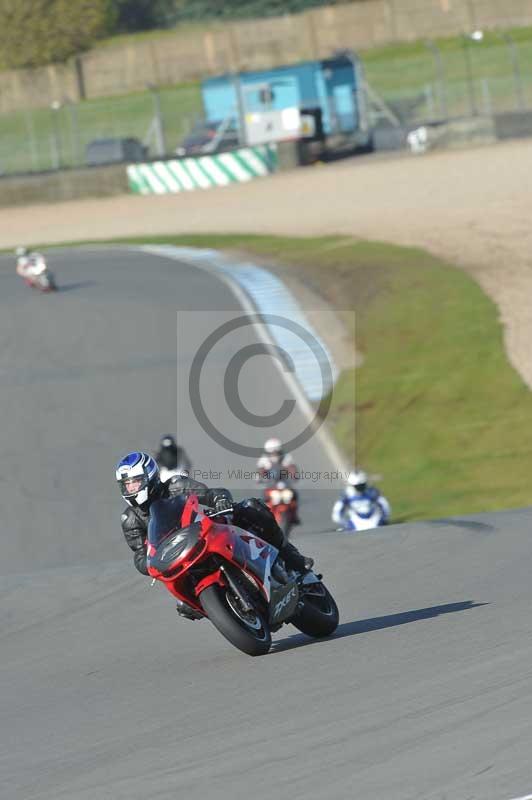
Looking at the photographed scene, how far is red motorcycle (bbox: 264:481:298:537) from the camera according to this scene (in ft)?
51.9

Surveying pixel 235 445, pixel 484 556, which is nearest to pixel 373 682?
pixel 484 556

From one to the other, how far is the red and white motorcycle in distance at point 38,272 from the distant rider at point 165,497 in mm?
19824

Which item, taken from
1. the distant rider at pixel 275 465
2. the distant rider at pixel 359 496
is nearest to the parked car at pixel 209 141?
the distant rider at pixel 275 465

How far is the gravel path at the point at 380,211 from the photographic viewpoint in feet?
92.2

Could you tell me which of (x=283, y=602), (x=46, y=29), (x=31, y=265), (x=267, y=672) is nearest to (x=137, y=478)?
(x=283, y=602)

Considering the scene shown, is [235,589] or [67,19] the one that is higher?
[67,19]

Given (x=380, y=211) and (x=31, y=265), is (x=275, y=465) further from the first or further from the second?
(x=380, y=211)

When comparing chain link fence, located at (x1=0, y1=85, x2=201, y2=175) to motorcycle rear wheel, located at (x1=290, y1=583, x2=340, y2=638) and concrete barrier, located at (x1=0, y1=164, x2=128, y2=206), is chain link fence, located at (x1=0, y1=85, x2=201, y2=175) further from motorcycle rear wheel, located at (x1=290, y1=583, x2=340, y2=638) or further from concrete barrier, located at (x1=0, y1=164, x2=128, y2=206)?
motorcycle rear wheel, located at (x1=290, y1=583, x2=340, y2=638)

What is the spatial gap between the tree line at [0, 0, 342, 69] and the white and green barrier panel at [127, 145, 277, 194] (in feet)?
98.5

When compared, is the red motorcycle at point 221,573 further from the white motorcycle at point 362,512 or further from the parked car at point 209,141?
the parked car at point 209,141

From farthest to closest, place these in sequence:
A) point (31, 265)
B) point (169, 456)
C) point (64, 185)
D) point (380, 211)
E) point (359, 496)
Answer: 1. point (64, 185)
2. point (380, 211)
3. point (31, 265)
4. point (169, 456)
5. point (359, 496)

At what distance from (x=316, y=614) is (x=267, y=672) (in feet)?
2.62

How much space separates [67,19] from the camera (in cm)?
7244

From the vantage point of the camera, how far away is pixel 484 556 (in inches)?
411
